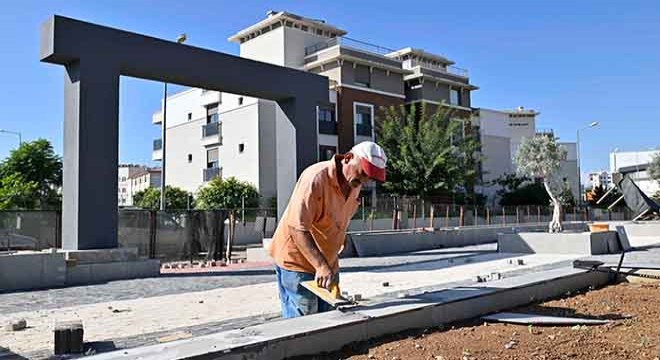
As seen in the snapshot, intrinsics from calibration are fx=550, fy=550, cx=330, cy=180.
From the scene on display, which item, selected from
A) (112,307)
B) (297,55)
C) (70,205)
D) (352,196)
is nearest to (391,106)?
(297,55)

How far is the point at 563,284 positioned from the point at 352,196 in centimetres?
346

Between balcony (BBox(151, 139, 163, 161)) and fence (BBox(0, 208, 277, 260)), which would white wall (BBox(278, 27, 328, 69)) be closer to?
balcony (BBox(151, 139, 163, 161))

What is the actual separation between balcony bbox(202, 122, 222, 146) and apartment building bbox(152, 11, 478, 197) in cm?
7

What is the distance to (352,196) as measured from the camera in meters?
4.11

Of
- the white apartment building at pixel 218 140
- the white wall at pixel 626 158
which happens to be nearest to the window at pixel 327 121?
the white apartment building at pixel 218 140

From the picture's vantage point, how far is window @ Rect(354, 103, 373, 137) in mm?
36844

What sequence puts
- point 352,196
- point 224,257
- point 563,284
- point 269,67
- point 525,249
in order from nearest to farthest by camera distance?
point 352,196 < point 563,284 < point 269,67 < point 525,249 < point 224,257

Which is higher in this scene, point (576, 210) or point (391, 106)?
point (391, 106)

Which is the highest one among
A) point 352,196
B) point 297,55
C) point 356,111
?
point 297,55

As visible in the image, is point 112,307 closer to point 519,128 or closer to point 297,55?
point 297,55

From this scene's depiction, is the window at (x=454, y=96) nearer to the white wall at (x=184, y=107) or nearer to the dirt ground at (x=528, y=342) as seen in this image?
the white wall at (x=184, y=107)

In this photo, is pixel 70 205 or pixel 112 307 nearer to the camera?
pixel 112 307

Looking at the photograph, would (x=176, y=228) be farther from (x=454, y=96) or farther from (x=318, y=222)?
(x=454, y=96)

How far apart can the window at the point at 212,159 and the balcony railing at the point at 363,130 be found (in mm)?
10027
